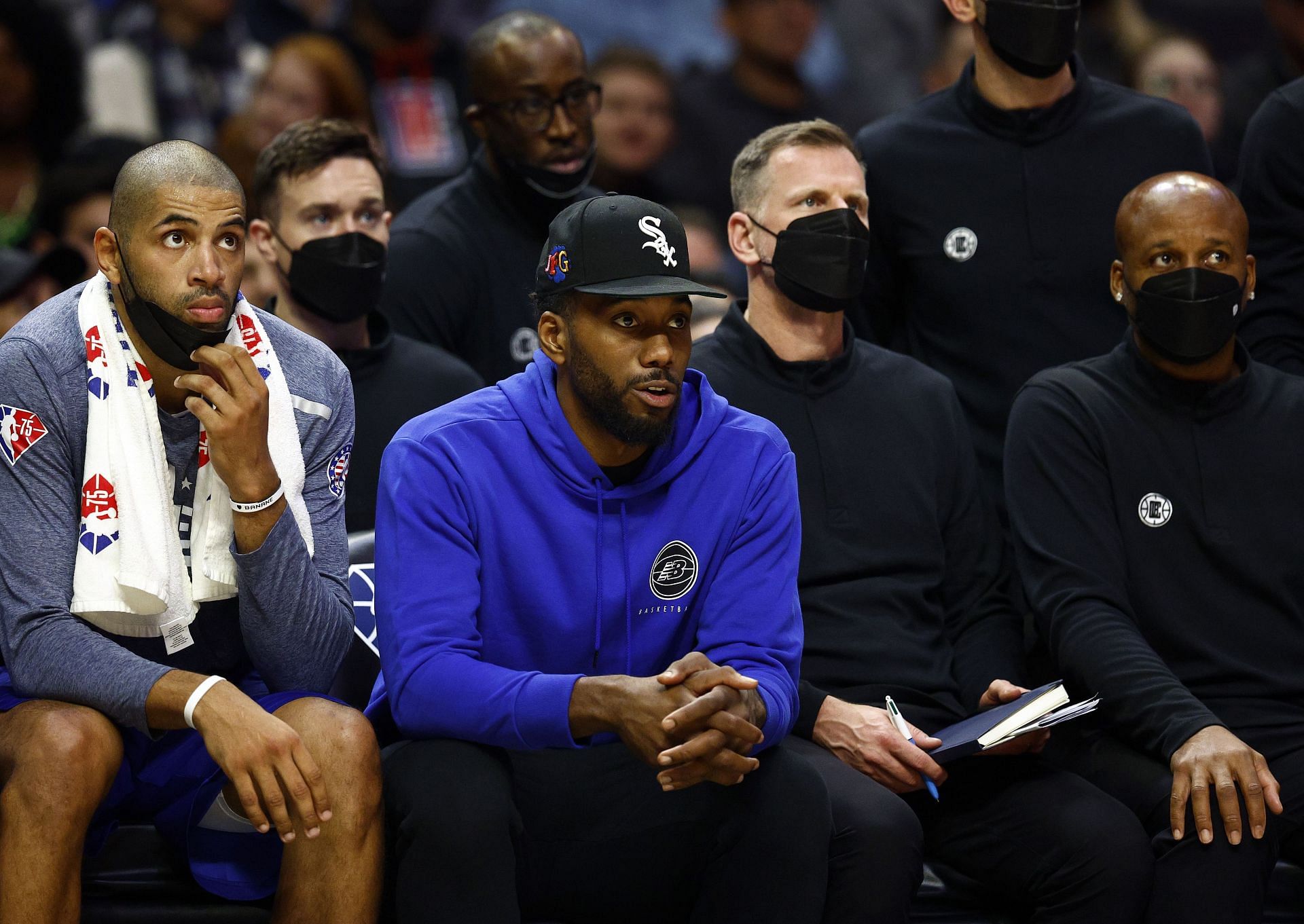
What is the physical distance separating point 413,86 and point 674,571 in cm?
378

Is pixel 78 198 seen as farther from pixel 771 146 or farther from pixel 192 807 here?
pixel 192 807

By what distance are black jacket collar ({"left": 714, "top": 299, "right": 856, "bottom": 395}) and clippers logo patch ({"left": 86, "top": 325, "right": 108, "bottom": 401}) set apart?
148 cm

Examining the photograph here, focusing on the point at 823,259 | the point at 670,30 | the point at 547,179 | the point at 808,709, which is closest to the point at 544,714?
the point at 808,709

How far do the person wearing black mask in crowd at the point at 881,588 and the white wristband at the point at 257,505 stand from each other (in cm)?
118

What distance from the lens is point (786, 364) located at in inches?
156

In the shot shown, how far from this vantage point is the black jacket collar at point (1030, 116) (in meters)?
Answer: 4.34

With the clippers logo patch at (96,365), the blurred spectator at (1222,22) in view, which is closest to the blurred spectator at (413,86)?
the blurred spectator at (1222,22)

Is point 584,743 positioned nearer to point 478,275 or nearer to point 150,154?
point 150,154

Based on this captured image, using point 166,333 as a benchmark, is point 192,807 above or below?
below

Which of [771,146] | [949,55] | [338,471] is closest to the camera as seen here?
[338,471]

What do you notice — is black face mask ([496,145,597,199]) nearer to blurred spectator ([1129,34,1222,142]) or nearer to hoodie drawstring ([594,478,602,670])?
hoodie drawstring ([594,478,602,670])

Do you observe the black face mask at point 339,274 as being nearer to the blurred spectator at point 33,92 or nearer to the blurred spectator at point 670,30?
the blurred spectator at point 33,92

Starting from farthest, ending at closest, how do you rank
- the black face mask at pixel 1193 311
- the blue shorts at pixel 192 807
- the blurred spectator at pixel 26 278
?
1. the blurred spectator at pixel 26 278
2. the black face mask at pixel 1193 311
3. the blue shorts at pixel 192 807

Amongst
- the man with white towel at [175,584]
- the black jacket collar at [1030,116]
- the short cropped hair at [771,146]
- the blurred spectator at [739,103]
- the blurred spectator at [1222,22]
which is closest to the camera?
the man with white towel at [175,584]
